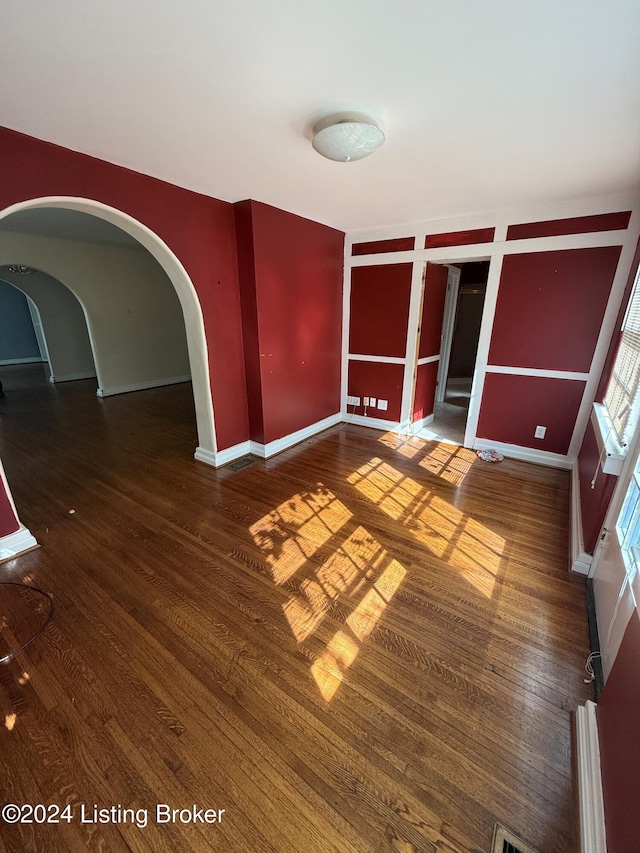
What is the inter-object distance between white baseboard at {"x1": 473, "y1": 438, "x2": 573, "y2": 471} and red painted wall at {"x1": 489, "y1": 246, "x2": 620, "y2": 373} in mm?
885

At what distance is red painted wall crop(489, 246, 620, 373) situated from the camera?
3.03m

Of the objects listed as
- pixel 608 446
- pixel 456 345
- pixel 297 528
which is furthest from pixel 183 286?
pixel 456 345

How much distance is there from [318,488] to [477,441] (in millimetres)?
2073

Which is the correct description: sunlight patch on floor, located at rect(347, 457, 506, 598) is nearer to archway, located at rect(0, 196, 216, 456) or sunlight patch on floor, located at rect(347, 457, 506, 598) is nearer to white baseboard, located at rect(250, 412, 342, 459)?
white baseboard, located at rect(250, 412, 342, 459)

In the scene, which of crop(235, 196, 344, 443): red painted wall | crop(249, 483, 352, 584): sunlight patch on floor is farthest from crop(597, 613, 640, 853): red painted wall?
crop(235, 196, 344, 443): red painted wall

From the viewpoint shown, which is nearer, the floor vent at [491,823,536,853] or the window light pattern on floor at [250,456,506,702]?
the floor vent at [491,823,536,853]

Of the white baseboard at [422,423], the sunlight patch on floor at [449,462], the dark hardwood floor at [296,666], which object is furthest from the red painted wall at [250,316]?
the white baseboard at [422,423]

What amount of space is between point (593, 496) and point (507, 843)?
1.91 metres

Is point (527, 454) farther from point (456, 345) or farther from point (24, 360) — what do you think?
point (24, 360)

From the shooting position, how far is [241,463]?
360cm

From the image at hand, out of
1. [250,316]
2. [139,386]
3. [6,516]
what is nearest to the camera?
[6,516]

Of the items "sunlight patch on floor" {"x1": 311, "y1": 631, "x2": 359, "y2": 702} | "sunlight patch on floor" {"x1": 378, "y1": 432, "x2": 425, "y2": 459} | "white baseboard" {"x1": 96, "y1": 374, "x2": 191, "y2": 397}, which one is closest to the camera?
"sunlight patch on floor" {"x1": 311, "y1": 631, "x2": 359, "y2": 702}

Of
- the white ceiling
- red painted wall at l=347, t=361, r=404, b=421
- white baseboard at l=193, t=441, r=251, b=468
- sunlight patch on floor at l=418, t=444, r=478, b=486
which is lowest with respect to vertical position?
sunlight patch on floor at l=418, t=444, r=478, b=486

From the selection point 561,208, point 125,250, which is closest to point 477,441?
point 561,208
